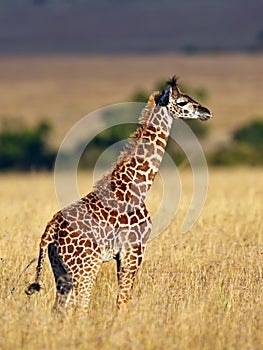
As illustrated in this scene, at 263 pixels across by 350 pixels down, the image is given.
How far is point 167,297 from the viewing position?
7520mm

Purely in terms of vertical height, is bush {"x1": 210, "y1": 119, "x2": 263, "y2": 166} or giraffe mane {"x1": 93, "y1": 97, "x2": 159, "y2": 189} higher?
bush {"x1": 210, "y1": 119, "x2": 263, "y2": 166}

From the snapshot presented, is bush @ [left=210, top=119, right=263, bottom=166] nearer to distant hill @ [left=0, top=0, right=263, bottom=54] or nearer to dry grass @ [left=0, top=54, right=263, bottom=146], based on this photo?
dry grass @ [left=0, top=54, right=263, bottom=146]

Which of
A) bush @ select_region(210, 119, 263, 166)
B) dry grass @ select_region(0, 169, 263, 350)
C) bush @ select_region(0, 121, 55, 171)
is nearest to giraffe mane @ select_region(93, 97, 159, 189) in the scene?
dry grass @ select_region(0, 169, 263, 350)

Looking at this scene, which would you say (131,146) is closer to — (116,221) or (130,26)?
(116,221)

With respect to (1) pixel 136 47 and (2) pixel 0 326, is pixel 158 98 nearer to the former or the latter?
(2) pixel 0 326

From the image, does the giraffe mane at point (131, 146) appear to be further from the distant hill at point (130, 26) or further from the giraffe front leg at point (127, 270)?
the distant hill at point (130, 26)

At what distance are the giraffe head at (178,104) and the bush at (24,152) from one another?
90.7 feet

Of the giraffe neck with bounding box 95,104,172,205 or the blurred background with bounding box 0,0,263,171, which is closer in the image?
the giraffe neck with bounding box 95,104,172,205

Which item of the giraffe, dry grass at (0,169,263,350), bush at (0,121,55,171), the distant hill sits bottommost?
dry grass at (0,169,263,350)

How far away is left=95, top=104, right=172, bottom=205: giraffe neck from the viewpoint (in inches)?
309

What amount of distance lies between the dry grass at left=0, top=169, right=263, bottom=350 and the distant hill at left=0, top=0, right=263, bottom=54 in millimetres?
71739

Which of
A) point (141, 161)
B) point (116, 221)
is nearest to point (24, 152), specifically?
point (141, 161)

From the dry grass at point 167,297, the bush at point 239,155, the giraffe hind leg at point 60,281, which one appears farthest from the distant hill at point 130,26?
the giraffe hind leg at point 60,281

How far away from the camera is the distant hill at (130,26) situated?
86375mm
